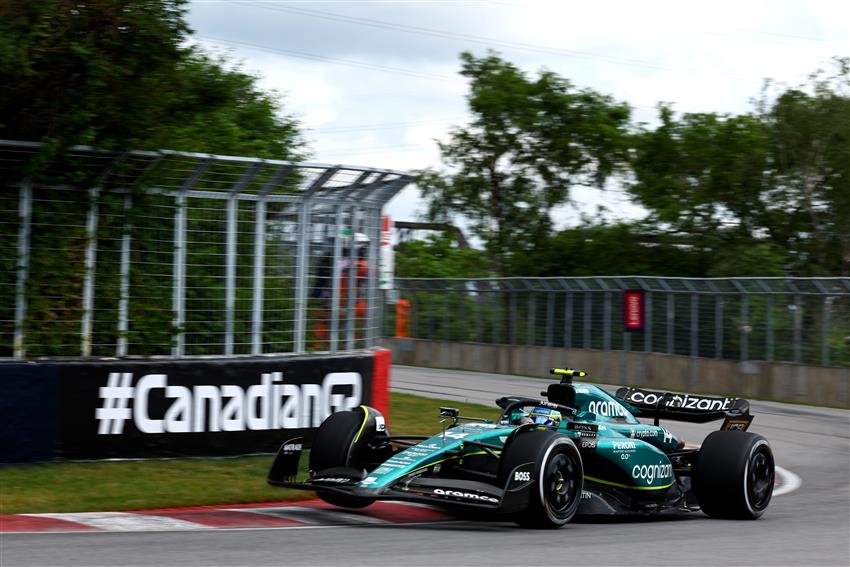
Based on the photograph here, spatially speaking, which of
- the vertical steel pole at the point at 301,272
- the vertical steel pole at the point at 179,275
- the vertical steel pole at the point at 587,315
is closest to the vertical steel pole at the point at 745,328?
the vertical steel pole at the point at 587,315

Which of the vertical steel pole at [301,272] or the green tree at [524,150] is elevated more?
the green tree at [524,150]

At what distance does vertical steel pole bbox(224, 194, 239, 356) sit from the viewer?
39.6ft

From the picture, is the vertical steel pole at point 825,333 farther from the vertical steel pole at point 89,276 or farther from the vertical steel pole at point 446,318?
the vertical steel pole at point 89,276

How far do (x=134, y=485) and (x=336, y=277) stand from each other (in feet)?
12.2

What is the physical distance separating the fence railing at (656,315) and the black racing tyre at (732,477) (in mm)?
13330

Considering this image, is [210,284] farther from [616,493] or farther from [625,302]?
[625,302]

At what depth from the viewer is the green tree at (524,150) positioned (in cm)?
3594

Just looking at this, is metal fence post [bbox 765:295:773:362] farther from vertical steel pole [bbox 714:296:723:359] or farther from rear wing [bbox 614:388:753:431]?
rear wing [bbox 614:388:753:431]

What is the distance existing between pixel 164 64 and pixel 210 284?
232 cm

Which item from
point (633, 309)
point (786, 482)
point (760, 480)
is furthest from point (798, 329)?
point (760, 480)

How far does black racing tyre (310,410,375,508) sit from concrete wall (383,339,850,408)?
1541 cm

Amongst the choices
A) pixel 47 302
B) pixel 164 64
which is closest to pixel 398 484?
pixel 47 302

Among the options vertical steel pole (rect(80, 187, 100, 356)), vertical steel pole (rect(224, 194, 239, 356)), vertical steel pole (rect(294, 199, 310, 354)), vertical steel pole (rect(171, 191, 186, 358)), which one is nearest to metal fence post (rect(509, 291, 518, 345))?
vertical steel pole (rect(294, 199, 310, 354))

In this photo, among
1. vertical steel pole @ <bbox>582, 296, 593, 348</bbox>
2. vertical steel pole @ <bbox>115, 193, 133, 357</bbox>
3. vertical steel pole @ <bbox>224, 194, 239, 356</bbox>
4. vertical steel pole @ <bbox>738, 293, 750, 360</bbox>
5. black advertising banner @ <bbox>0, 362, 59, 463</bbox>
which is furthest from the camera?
vertical steel pole @ <bbox>582, 296, 593, 348</bbox>
